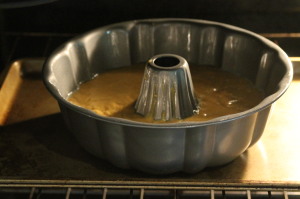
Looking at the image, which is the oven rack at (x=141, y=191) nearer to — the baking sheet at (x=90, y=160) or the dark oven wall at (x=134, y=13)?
the baking sheet at (x=90, y=160)

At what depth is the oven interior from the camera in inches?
29.1

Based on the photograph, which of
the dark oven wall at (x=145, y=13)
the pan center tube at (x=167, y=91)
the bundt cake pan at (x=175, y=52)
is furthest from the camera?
the dark oven wall at (x=145, y=13)

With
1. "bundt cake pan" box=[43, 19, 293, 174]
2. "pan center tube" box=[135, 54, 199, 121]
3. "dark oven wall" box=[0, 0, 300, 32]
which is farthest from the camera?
"dark oven wall" box=[0, 0, 300, 32]

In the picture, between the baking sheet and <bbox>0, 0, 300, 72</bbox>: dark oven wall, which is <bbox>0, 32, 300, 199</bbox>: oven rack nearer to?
the baking sheet

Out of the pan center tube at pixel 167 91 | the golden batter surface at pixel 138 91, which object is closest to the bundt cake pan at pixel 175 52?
the golden batter surface at pixel 138 91

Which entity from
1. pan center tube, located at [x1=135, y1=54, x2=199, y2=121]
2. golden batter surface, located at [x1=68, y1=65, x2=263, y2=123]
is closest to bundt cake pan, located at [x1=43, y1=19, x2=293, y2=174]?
golden batter surface, located at [x1=68, y1=65, x2=263, y2=123]

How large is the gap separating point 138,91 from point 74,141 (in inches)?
7.2

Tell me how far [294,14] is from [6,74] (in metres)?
0.73

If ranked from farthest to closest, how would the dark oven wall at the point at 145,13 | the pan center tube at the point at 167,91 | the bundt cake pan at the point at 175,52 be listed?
the dark oven wall at the point at 145,13 → the pan center tube at the point at 167,91 → the bundt cake pan at the point at 175,52

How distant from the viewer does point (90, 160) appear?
815 millimetres

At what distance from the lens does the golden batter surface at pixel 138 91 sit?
87 cm

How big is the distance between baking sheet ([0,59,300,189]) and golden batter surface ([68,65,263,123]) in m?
0.08

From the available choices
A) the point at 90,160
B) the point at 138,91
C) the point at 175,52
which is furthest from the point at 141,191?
the point at 175,52

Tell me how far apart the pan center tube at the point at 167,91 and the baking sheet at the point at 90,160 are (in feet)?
0.42
